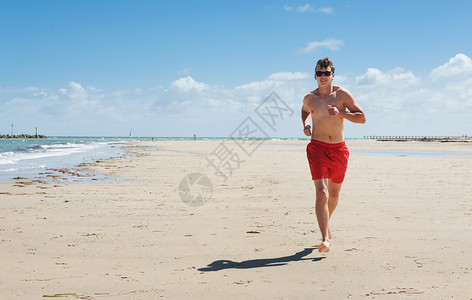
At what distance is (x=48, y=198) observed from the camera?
25.0 feet

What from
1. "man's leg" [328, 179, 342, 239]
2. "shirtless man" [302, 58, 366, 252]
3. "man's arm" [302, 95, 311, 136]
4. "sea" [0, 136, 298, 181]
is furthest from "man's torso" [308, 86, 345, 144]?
"sea" [0, 136, 298, 181]

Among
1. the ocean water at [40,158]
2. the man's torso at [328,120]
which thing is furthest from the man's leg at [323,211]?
the ocean water at [40,158]

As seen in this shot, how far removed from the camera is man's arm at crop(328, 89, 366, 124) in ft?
13.8

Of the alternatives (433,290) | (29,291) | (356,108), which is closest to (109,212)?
(29,291)

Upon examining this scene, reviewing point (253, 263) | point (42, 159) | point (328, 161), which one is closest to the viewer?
point (253, 263)

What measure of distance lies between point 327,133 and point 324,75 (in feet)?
2.13

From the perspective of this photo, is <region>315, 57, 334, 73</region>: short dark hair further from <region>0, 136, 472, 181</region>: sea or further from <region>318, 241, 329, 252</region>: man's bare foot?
<region>0, 136, 472, 181</region>: sea

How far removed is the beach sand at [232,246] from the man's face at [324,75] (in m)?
1.85

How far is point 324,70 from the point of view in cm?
441

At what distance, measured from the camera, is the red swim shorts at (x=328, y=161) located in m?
4.37

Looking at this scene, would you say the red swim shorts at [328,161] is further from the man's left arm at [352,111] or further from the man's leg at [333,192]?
the man's left arm at [352,111]

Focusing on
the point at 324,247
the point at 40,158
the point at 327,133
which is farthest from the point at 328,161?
the point at 40,158

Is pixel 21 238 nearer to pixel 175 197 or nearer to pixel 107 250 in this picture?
pixel 107 250

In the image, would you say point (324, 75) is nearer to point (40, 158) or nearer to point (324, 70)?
point (324, 70)
